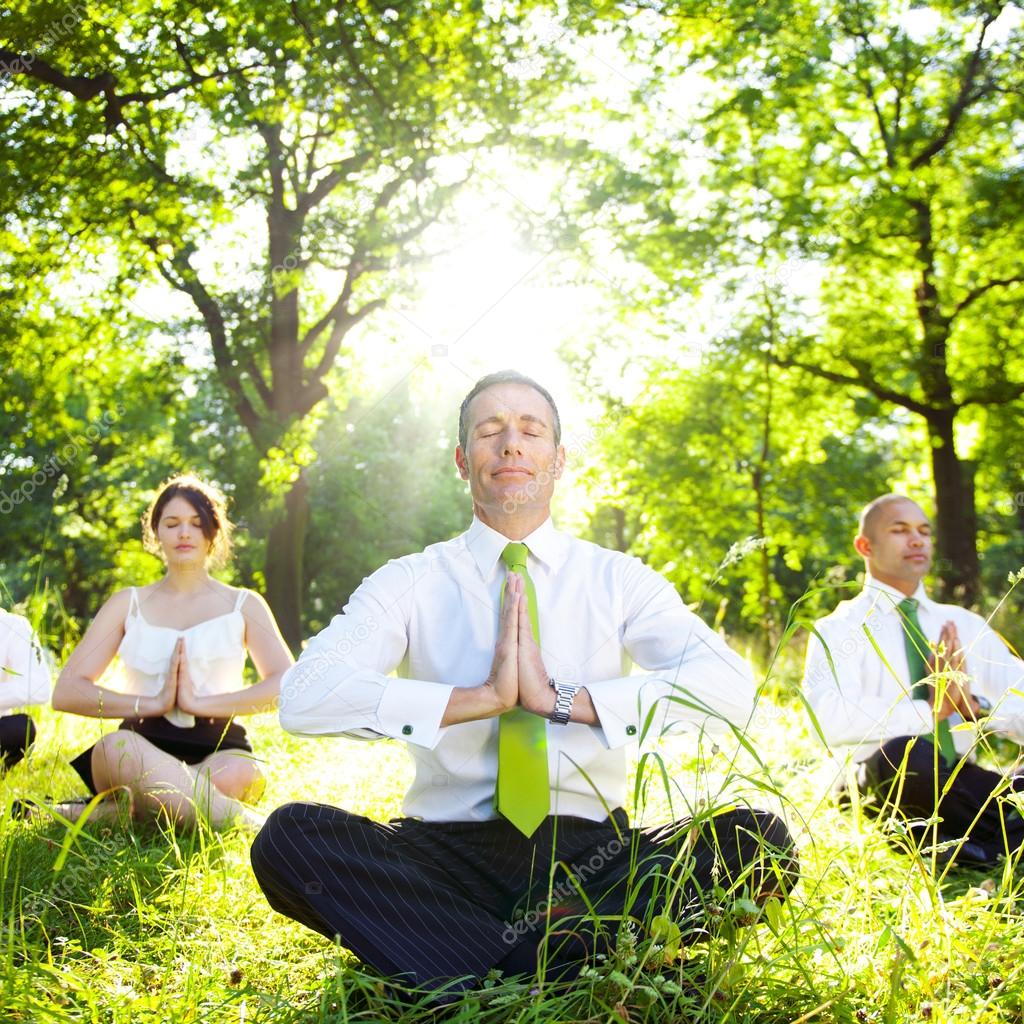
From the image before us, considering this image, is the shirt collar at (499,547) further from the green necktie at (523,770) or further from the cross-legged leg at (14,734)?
the cross-legged leg at (14,734)

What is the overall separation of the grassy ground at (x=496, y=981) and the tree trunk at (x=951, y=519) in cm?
880

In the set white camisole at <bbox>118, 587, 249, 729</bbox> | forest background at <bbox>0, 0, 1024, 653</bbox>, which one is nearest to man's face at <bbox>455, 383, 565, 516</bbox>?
white camisole at <bbox>118, 587, 249, 729</bbox>

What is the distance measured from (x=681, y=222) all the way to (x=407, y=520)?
17.1 meters

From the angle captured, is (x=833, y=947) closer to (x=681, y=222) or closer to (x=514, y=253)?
(x=681, y=222)

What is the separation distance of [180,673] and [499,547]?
2.06 metres

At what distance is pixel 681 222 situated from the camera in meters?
12.6

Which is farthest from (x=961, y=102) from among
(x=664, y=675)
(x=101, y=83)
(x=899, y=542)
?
(x=664, y=675)

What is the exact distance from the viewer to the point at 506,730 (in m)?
2.94

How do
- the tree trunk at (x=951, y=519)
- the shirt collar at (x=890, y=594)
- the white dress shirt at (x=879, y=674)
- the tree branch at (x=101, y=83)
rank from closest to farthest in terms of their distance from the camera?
the white dress shirt at (x=879, y=674)
the shirt collar at (x=890, y=594)
the tree branch at (x=101, y=83)
the tree trunk at (x=951, y=519)

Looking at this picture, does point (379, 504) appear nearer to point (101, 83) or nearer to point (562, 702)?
point (101, 83)

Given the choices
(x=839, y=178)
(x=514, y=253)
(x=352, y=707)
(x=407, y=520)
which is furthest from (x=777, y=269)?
(x=407, y=520)

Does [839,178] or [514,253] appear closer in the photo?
[839,178]

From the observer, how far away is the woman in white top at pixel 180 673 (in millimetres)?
4344

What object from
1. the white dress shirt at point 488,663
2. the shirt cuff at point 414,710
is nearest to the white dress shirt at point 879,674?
the white dress shirt at point 488,663
